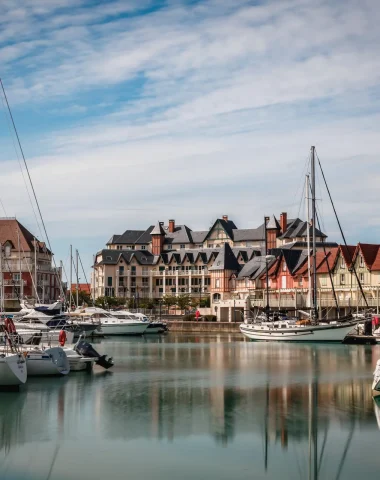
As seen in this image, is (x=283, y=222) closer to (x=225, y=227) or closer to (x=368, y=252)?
(x=225, y=227)

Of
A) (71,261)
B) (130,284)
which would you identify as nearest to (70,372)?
(71,261)

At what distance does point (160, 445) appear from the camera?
25094 mm

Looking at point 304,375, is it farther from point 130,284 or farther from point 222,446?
point 130,284

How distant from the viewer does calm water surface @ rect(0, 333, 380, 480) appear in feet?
73.7

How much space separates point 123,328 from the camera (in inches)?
3784

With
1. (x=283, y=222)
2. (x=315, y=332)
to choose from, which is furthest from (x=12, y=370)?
(x=283, y=222)

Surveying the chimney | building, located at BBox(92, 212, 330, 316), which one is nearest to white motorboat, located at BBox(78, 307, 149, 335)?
building, located at BBox(92, 212, 330, 316)

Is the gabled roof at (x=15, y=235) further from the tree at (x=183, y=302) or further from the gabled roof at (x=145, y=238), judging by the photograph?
the gabled roof at (x=145, y=238)

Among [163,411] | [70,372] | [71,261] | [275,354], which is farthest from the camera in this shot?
[71,261]

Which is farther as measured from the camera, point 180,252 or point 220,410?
point 180,252

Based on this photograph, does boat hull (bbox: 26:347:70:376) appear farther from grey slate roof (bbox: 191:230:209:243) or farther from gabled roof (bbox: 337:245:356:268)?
grey slate roof (bbox: 191:230:209:243)

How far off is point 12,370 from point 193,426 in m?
10.3

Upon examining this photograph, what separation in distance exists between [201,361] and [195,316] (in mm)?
68617

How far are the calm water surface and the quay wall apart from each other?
56.8 m
